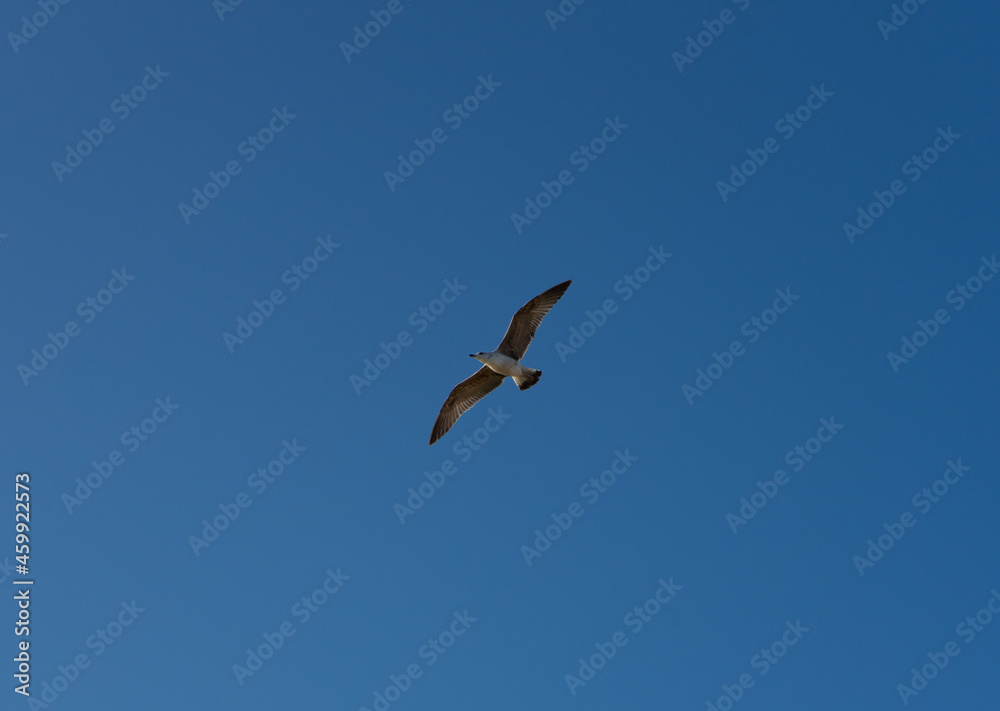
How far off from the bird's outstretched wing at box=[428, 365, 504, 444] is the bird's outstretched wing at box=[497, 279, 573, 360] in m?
1.04

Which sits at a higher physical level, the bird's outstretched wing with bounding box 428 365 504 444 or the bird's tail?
the bird's tail

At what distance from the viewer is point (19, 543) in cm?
2320

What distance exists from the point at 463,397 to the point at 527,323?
2.80 m

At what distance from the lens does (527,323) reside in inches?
854

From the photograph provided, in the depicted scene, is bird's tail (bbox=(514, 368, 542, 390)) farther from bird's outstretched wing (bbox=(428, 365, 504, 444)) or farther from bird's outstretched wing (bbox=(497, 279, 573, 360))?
bird's outstretched wing (bbox=(428, 365, 504, 444))

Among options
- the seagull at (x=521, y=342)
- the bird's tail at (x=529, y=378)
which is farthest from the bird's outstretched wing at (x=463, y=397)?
the bird's tail at (x=529, y=378)

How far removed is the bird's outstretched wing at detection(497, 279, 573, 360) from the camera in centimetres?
2155

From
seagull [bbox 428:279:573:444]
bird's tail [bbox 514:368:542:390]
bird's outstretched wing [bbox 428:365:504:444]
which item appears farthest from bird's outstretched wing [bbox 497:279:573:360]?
bird's outstretched wing [bbox 428:365:504:444]

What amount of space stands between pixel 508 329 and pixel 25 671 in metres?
14.8

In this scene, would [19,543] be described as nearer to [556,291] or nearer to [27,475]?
[27,475]

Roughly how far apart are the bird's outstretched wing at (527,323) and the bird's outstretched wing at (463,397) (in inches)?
40.9

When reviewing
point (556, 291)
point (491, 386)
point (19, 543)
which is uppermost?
point (556, 291)

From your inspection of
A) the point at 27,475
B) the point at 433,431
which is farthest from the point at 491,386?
the point at 27,475

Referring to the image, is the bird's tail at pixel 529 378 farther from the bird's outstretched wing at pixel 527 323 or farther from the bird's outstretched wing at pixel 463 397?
the bird's outstretched wing at pixel 463 397
